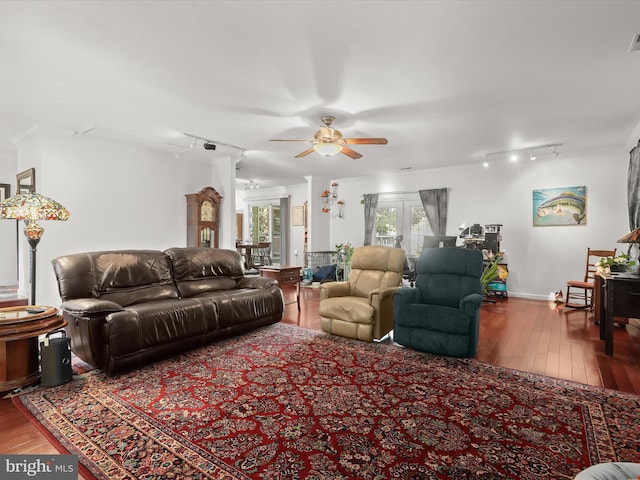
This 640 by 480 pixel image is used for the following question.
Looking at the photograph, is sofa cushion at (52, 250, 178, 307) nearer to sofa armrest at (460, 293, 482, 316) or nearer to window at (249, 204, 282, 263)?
sofa armrest at (460, 293, 482, 316)

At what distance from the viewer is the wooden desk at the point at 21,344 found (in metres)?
2.55

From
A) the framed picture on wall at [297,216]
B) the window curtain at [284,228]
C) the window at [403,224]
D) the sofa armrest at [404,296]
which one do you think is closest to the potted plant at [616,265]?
the sofa armrest at [404,296]

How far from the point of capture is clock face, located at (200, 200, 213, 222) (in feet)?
20.9

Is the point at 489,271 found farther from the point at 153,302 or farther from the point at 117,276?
the point at 117,276

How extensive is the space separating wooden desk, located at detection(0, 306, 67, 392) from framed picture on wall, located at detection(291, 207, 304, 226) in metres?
7.27

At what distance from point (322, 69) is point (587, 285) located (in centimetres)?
524

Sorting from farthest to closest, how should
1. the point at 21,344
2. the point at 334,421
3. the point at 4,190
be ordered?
the point at 4,190
the point at 21,344
the point at 334,421

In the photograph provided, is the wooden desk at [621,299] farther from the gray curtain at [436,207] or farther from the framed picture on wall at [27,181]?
the framed picture on wall at [27,181]

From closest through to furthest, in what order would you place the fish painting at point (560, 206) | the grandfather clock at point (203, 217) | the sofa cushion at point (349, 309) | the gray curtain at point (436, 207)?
1. the sofa cushion at point (349, 309)
2. the fish painting at point (560, 206)
3. the grandfather clock at point (203, 217)
4. the gray curtain at point (436, 207)

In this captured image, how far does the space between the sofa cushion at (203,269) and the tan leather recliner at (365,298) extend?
4.34ft

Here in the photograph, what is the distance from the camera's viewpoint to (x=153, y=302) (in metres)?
3.66

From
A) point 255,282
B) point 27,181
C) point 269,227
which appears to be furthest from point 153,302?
point 269,227

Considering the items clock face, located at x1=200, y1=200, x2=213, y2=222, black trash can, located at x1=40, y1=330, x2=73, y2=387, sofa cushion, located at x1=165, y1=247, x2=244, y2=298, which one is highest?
clock face, located at x1=200, y1=200, x2=213, y2=222

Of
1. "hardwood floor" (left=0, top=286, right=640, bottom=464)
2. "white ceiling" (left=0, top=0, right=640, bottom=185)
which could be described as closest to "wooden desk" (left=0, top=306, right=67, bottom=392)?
"hardwood floor" (left=0, top=286, right=640, bottom=464)
